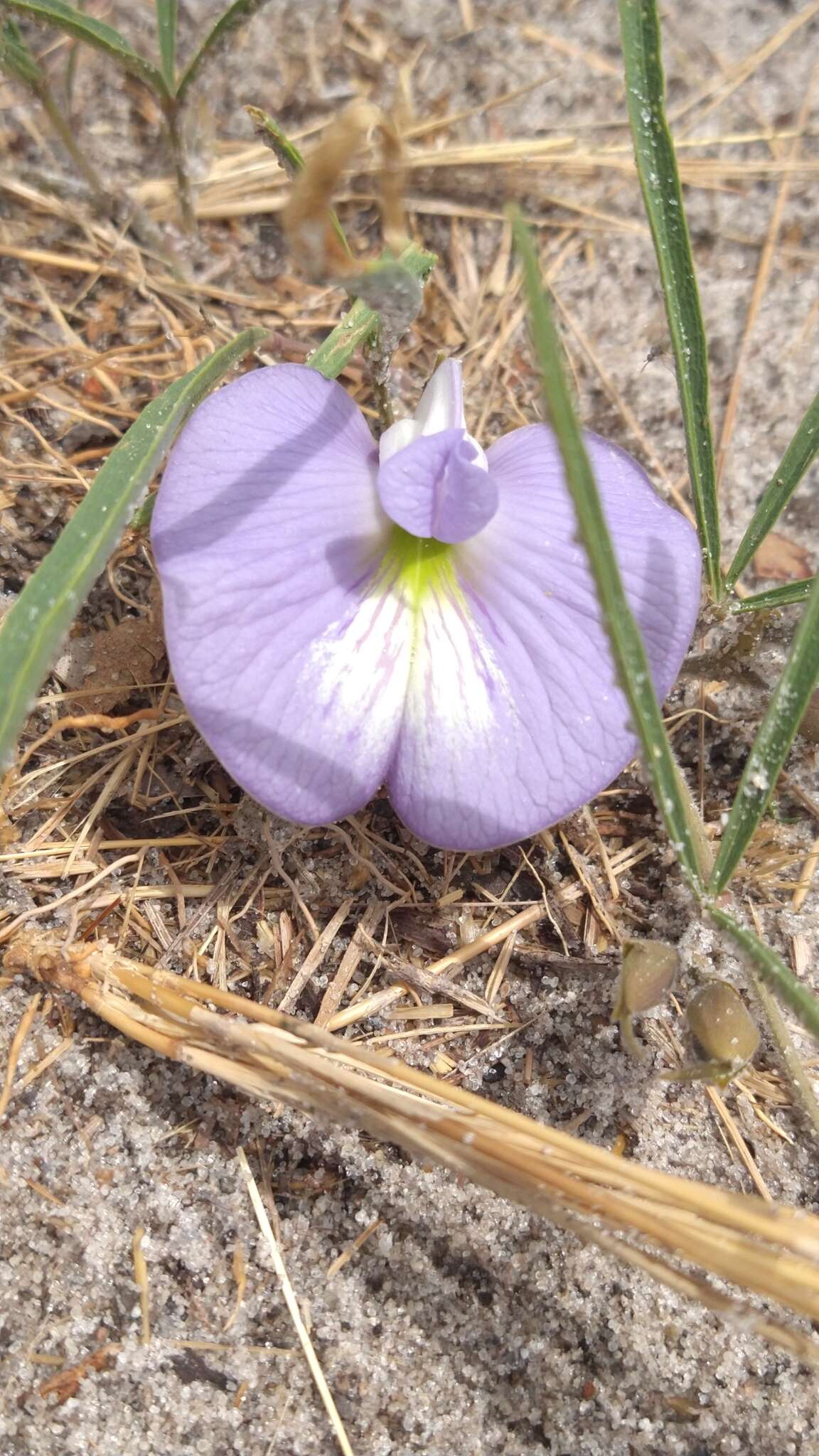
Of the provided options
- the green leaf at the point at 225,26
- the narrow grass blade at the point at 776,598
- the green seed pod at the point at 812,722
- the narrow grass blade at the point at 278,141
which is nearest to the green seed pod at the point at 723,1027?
the green seed pod at the point at 812,722

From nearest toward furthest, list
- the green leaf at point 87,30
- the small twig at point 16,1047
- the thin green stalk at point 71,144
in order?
the small twig at point 16,1047 < the green leaf at point 87,30 < the thin green stalk at point 71,144

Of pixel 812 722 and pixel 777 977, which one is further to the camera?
pixel 812 722

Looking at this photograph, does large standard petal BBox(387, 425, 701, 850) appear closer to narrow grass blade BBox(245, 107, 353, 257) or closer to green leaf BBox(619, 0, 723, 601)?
green leaf BBox(619, 0, 723, 601)

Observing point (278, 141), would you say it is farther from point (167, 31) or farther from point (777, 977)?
point (777, 977)

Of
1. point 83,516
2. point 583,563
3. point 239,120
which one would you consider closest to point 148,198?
point 239,120

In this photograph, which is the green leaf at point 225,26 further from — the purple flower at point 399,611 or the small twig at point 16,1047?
the small twig at point 16,1047

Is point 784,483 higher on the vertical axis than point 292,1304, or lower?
higher

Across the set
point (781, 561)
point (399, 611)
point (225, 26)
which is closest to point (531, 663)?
point (399, 611)
